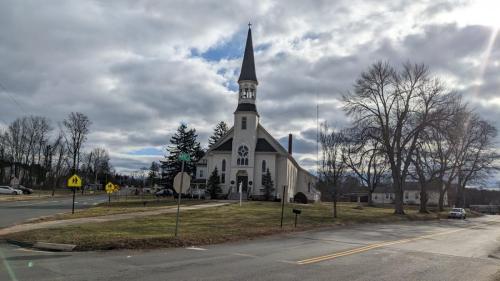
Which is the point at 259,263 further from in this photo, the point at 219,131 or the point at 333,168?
the point at 219,131

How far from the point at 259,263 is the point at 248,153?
43.3 metres

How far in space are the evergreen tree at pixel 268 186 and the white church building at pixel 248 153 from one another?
859mm

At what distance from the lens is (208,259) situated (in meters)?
12.3

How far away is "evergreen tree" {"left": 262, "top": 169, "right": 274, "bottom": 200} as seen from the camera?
173 ft

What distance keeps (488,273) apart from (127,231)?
12773 millimetres

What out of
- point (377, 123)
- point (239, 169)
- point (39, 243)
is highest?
point (377, 123)

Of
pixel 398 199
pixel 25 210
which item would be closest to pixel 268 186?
pixel 398 199

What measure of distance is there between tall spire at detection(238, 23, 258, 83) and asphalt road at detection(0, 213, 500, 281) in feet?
134

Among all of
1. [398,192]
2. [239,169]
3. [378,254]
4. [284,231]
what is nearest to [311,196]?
[239,169]

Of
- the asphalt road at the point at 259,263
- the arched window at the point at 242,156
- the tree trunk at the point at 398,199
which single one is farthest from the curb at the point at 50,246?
the arched window at the point at 242,156

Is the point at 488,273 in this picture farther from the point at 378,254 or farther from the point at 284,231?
the point at 284,231

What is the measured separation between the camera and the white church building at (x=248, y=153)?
54.7 m

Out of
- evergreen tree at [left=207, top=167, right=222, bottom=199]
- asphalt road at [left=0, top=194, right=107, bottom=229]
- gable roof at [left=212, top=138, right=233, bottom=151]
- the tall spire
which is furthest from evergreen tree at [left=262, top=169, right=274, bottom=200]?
asphalt road at [left=0, top=194, right=107, bottom=229]

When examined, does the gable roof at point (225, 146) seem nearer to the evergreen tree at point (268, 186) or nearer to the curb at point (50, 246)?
the evergreen tree at point (268, 186)
